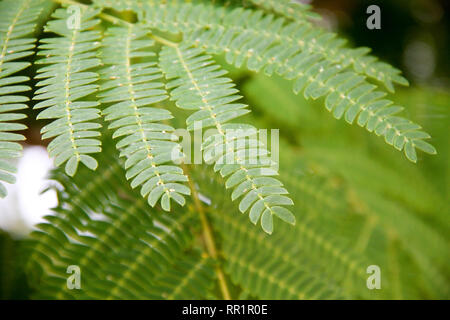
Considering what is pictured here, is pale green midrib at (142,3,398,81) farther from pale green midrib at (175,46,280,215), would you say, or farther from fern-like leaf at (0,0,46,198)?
fern-like leaf at (0,0,46,198)

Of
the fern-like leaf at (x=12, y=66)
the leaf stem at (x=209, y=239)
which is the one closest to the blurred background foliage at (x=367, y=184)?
the leaf stem at (x=209, y=239)

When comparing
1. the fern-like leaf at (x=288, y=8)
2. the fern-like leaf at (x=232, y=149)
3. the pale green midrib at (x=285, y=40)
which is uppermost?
Answer: the fern-like leaf at (x=288, y=8)

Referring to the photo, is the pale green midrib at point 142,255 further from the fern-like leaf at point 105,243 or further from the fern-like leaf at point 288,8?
the fern-like leaf at point 288,8

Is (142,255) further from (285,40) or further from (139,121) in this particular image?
(285,40)

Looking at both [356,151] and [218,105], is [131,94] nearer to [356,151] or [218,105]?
[218,105]

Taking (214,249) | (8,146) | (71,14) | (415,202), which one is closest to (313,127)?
(415,202)

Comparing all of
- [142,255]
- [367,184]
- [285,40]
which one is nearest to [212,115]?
[285,40]
